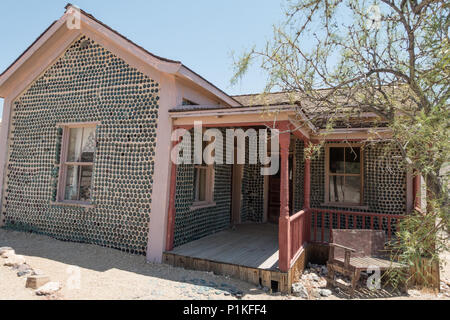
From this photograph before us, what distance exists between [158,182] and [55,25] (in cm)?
435

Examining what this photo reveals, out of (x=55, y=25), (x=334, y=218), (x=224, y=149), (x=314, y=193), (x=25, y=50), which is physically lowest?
(x=334, y=218)

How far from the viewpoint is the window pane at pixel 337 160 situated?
8.29 metres

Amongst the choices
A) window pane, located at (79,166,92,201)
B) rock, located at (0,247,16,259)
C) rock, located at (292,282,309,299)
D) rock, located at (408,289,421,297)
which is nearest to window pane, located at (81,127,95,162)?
window pane, located at (79,166,92,201)

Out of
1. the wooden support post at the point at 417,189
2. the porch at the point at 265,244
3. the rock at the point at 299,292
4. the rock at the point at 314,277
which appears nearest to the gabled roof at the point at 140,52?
the porch at the point at 265,244

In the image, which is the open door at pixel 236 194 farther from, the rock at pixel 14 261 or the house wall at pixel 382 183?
the rock at pixel 14 261

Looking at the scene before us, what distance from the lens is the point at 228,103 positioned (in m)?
7.75

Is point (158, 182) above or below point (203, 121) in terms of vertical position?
below

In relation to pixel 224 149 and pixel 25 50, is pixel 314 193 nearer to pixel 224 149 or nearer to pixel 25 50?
pixel 224 149

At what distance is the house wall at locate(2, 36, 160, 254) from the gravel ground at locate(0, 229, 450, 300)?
494mm

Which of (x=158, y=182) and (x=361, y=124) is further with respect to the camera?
(x=361, y=124)

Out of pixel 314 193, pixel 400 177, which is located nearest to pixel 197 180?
pixel 314 193

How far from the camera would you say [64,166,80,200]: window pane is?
21.8ft

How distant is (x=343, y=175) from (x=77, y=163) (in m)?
6.80

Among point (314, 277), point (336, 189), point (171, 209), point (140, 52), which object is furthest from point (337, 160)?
point (140, 52)
